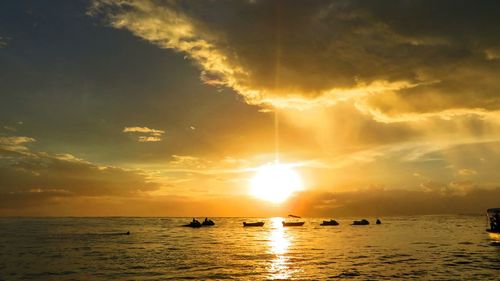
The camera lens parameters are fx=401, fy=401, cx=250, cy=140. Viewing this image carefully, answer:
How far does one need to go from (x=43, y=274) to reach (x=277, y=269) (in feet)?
95.1

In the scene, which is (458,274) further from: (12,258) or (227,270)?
(12,258)

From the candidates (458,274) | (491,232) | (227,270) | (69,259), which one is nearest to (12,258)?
(69,259)

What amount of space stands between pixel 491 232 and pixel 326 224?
374ft

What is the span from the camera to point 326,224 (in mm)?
192500

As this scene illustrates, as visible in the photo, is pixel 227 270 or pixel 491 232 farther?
pixel 491 232

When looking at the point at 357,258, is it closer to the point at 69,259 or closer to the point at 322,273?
the point at 322,273

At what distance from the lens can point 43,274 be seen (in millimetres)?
49406

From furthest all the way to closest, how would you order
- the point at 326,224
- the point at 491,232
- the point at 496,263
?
1. the point at 326,224
2. the point at 491,232
3. the point at 496,263

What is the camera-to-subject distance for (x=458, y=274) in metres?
44.7

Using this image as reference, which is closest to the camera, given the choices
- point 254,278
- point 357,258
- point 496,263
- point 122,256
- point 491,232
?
point 254,278

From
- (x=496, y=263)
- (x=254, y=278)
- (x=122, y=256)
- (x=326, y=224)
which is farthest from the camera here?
(x=326, y=224)

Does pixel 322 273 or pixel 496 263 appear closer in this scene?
pixel 322 273

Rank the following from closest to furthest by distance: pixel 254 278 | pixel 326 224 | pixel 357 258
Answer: pixel 254 278
pixel 357 258
pixel 326 224

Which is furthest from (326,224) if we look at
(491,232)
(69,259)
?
(69,259)
